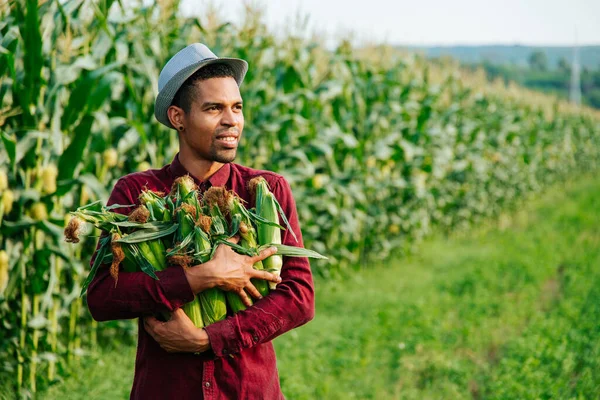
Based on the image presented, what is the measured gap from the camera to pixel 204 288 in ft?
6.98

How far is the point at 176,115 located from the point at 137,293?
2.03ft

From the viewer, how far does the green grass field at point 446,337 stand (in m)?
4.69

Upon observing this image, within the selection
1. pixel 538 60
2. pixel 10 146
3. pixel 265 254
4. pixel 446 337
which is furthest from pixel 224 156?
pixel 538 60

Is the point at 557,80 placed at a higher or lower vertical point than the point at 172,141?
lower

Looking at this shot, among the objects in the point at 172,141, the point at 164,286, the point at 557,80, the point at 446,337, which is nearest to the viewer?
the point at 164,286

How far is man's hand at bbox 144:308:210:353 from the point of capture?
2.13 metres

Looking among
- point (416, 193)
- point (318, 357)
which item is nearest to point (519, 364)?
point (318, 357)

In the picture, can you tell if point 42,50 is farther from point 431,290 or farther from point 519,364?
point 431,290

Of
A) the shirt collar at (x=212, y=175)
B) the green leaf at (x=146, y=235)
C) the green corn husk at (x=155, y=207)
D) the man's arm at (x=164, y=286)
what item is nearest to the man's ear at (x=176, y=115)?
the shirt collar at (x=212, y=175)

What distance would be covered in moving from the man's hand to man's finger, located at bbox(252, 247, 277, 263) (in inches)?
10.5

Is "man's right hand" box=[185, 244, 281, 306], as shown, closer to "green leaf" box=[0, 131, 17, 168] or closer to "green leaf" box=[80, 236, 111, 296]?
"green leaf" box=[80, 236, 111, 296]

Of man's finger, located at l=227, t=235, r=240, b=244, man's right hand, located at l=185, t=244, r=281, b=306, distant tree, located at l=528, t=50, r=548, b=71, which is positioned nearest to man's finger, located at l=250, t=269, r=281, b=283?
man's right hand, located at l=185, t=244, r=281, b=306

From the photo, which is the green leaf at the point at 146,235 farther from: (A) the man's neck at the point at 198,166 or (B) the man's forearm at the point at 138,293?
(A) the man's neck at the point at 198,166

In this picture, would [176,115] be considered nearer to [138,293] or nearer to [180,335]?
[138,293]
